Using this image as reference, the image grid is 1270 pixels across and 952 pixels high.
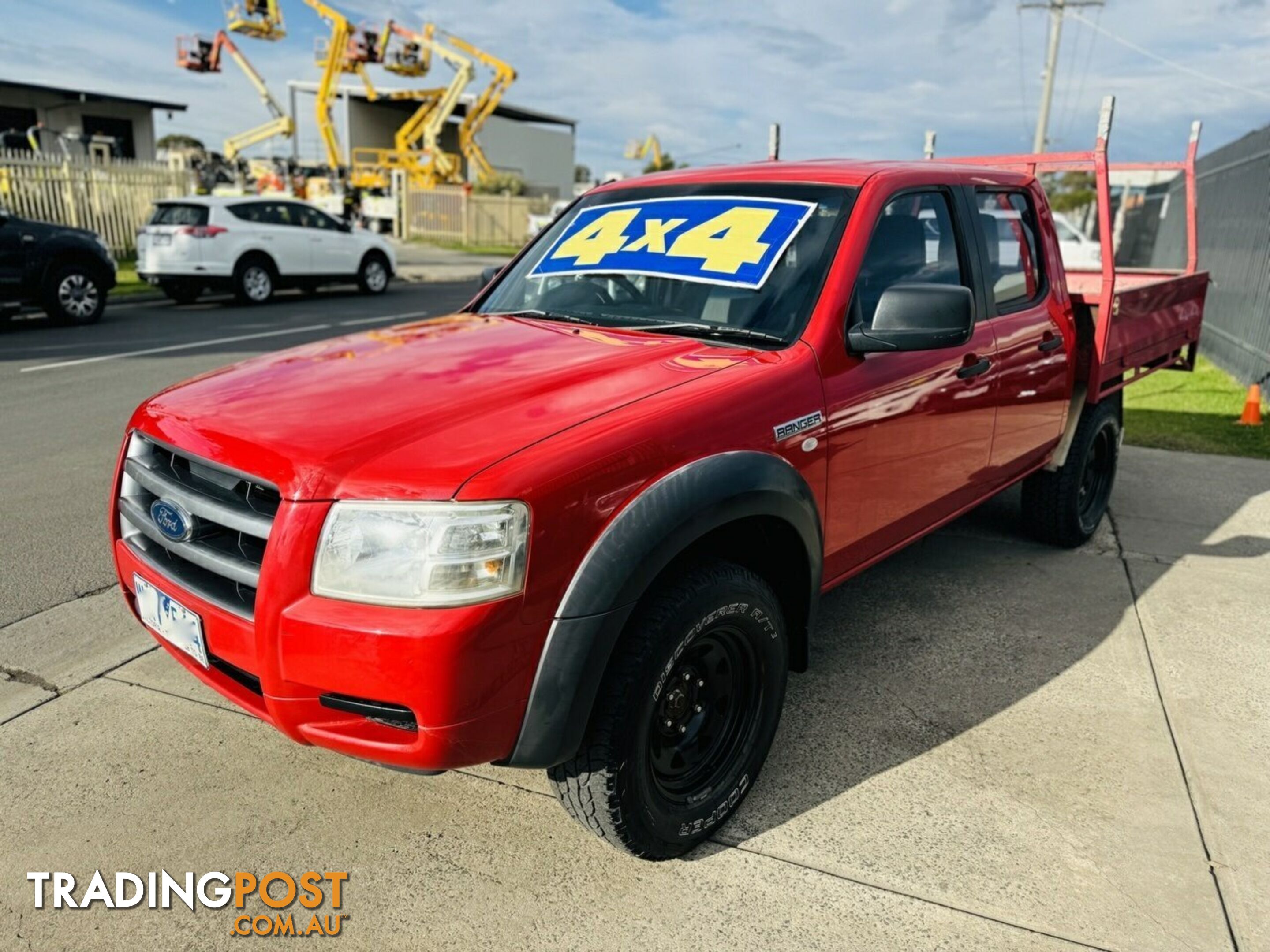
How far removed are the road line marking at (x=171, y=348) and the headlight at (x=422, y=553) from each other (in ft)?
27.5

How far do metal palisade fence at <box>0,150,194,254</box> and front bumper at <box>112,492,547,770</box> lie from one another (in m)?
16.0

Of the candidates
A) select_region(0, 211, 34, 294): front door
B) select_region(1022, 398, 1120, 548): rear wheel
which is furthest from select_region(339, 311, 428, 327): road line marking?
select_region(1022, 398, 1120, 548): rear wheel

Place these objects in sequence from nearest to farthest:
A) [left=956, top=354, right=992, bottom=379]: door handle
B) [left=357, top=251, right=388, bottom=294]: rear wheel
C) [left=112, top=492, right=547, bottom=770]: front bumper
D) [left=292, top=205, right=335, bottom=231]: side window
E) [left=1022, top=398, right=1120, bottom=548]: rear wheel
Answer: [left=112, top=492, right=547, bottom=770]: front bumper → [left=956, top=354, right=992, bottom=379]: door handle → [left=1022, top=398, right=1120, bottom=548]: rear wheel → [left=292, top=205, right=335, bottom=231]: side window → [left=357, top=251, right=388, bottom=294]: rear wheel

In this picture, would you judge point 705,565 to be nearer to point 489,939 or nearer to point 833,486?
point 833,486

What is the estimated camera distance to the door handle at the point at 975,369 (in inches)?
135

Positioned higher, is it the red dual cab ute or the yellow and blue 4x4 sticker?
the yellow and blue 4x4 sticker

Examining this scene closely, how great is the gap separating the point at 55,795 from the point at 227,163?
119ft

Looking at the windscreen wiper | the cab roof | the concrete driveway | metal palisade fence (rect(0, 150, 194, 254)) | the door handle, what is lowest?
the concrete driveway

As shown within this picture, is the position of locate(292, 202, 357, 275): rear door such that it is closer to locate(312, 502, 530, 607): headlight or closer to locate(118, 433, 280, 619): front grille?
locate(118, 433, 280, 619): front grille

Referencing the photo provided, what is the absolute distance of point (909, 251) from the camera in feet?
11.2

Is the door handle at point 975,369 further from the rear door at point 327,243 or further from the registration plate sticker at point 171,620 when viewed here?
the rear door at point 327,243

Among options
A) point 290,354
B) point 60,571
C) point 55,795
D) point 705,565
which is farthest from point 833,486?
point 60,571

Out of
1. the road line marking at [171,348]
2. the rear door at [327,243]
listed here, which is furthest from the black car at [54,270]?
the rear door at [327,243]

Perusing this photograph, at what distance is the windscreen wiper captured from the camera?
2.85 meters
